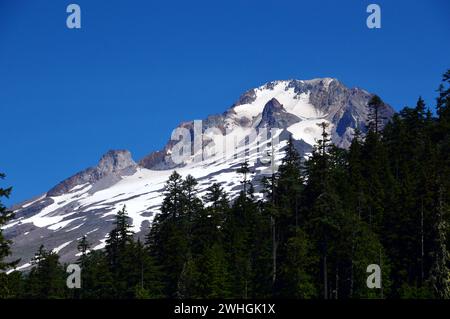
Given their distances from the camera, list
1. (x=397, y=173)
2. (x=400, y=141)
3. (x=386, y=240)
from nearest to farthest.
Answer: (x=386, y=240)
(x=397, y=173)
(x=400, y=141)

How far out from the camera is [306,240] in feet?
208

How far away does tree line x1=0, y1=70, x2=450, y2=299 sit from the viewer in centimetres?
6059

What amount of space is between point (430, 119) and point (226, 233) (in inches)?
1507

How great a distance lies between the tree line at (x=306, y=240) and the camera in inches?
2386

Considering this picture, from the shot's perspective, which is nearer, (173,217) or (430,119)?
(173,217)

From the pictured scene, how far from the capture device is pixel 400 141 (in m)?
89.0
